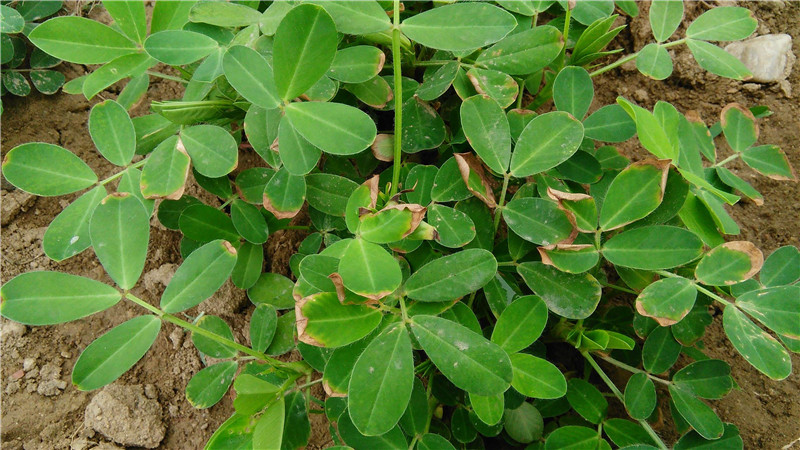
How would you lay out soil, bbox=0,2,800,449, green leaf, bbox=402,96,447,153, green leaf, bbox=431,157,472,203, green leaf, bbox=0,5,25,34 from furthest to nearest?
1. green leaf, bbox=0,5,25,34
2. soil, bbox=0,2,800,449
3. green leaf, bbox=402,96,447,153
4. green leaf, bbox=431,157,472,203

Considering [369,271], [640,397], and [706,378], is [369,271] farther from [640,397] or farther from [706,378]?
[706,378]

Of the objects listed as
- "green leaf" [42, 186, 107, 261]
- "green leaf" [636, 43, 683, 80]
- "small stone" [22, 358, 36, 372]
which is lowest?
"small stone" [22, 358, 36, 372]

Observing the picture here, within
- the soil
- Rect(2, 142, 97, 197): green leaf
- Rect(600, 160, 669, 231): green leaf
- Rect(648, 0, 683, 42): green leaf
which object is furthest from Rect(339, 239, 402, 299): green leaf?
Rect(648, 0, 683, 42): green leaf

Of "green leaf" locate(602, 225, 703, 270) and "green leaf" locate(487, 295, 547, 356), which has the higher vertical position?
"green leaf" locate(602, 225, 703, 270)

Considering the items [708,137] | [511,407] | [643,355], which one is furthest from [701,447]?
[708,137]

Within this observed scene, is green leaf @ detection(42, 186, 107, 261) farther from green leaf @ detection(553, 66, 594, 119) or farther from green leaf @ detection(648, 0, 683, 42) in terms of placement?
green leaf @ detection(648, 0, 683, 42)

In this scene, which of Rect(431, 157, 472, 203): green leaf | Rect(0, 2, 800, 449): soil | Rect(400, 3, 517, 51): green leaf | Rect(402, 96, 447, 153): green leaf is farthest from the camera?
Rect(0, 2, 800, 449): soil

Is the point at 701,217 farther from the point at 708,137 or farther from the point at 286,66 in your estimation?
the point at 286,66
